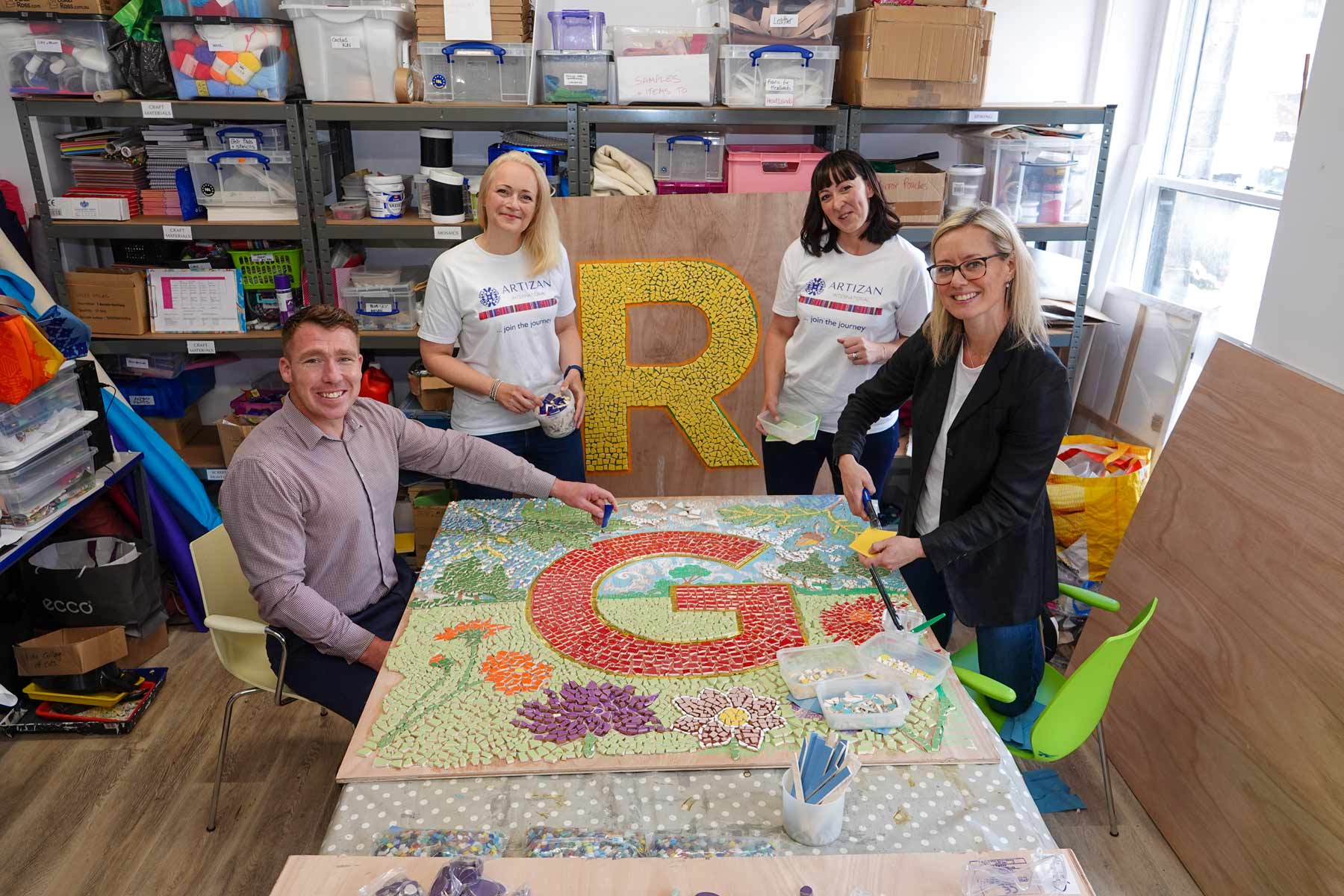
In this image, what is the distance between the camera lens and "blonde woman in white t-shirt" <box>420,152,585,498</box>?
109 inches

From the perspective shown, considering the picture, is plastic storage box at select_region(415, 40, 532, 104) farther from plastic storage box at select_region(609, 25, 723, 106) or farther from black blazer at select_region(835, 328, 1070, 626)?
black blazer at select_region(835, 328, 1070, 626)

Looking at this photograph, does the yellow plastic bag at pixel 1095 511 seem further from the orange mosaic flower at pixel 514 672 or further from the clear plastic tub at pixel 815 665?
the orange mosaic flower at pixel 514 672

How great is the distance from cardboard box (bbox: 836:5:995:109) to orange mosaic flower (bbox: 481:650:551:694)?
259 cm

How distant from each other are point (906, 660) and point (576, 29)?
2788 mm

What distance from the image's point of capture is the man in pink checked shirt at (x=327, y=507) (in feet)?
7.02

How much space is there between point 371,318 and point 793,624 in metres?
2.48

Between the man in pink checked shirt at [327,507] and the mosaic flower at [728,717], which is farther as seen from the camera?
the man in pink checked shirt at [327,507]

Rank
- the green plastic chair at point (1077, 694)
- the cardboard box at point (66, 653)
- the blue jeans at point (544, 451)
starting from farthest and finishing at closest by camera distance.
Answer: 1. the cardboard box at point (66, 653)
2. the blue jeans at point (544, 451)
3. the green plastic chair at point (1077, 694)

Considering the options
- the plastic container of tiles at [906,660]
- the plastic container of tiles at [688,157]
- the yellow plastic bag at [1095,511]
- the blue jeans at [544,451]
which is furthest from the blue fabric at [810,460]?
the plastic container of tiles at [688,157]

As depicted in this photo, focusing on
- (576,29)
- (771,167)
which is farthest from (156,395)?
(771,167)

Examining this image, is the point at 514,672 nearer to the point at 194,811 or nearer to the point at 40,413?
the point at 194,811

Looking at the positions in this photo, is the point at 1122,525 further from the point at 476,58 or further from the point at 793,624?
the point at 476,58

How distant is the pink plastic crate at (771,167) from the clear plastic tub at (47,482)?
2.45 m

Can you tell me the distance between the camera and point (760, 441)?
153 inches
